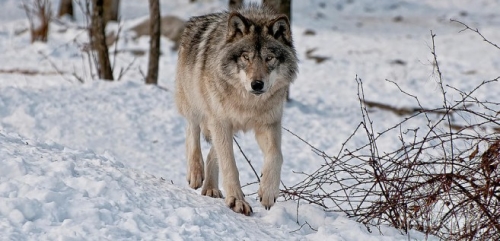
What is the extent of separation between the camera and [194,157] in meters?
6.79

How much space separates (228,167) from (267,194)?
15.8 inches

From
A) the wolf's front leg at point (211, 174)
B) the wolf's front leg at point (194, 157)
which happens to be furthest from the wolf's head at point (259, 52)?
the wolf's front leg at point (194, 157)

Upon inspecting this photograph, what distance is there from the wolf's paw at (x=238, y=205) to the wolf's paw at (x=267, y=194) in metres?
0.17

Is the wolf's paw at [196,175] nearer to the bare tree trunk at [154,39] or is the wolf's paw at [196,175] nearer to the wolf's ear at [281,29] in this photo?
the wolf's ear at [281,29]

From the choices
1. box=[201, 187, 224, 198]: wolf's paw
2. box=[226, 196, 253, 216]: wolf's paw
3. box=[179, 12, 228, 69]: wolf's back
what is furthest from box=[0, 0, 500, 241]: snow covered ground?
box=[179, 12, 228, 69]: wolf's back

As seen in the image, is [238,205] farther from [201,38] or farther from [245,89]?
[201,38]

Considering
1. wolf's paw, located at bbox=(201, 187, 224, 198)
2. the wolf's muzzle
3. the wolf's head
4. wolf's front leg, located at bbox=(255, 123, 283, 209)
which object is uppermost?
the wolf's head

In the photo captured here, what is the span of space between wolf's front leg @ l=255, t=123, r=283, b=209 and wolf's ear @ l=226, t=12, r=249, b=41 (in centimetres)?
79

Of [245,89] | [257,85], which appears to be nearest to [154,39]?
[245,89]

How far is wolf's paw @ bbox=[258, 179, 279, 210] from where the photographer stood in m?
5.58

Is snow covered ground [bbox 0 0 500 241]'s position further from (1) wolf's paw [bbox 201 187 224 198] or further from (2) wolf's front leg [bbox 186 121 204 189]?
(2) wolf's front leg [bbox 186 121 204 189]

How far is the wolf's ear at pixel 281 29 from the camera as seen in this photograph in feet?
19.1

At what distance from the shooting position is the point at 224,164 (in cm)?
579

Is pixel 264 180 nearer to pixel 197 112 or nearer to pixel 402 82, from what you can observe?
pixel 197 112
